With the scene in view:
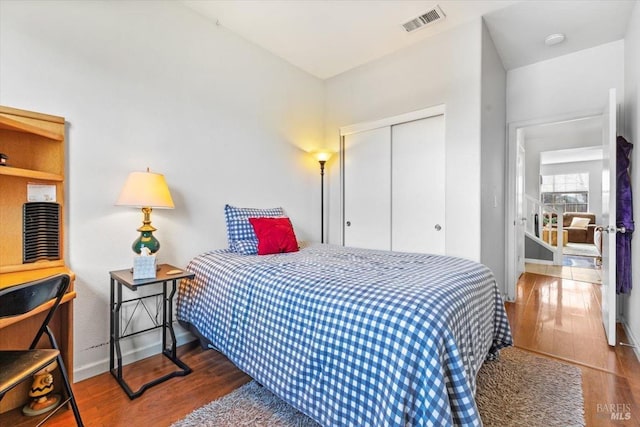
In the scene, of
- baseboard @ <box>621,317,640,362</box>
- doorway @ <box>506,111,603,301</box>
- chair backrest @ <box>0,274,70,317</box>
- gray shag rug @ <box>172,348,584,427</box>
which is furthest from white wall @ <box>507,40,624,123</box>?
chair backrest @ <box>0,274,70,317</box>

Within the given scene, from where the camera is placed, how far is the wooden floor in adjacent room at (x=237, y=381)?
1551 mm

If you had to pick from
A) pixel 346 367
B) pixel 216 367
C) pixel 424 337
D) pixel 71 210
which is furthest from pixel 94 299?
pixel 424 337

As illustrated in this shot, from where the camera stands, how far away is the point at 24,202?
166 centimetres

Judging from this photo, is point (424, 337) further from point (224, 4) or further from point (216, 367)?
point (224, 4)

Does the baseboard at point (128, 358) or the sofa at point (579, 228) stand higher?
the sofa at point (579, 228)

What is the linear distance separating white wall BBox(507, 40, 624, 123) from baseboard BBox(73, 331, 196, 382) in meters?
4.13

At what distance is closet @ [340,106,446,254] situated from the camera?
117 inches

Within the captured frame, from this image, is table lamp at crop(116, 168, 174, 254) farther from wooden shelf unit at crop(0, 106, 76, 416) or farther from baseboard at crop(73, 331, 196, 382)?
baseboard at crop(73, 331, 196, 382)

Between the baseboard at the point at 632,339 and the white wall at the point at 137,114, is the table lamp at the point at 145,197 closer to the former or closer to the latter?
the white wall at the point at 137,114

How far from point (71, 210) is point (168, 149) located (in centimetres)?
77

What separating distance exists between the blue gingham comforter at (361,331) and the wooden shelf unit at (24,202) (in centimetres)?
77

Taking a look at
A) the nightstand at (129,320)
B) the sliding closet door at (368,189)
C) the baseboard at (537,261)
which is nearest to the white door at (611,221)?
the sliding closet door at (368,189)

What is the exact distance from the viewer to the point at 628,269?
8.09ft

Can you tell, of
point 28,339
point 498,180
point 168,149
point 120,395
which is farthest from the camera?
point 498,180
